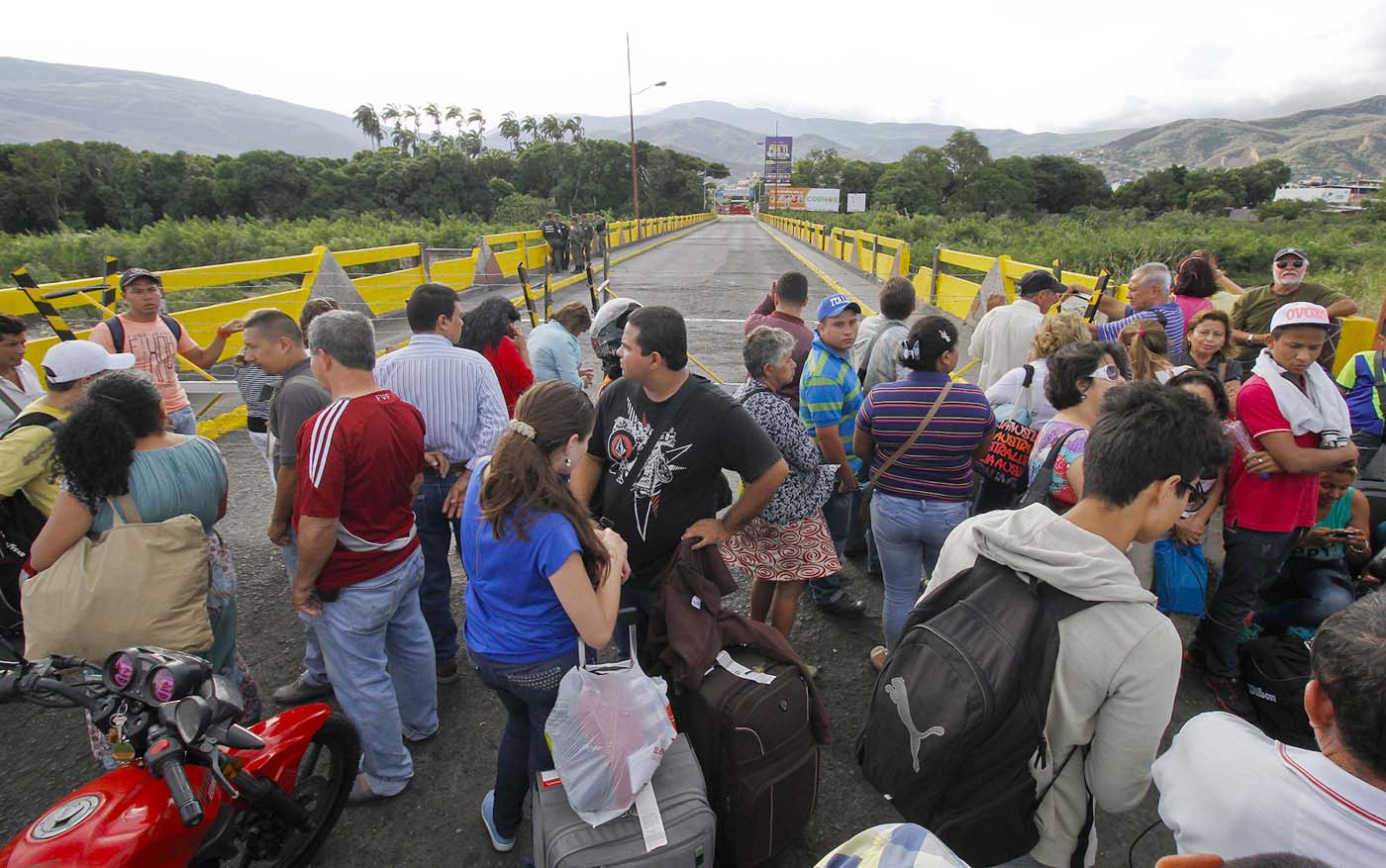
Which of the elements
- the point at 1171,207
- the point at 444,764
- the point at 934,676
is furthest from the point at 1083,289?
the point at 1171,207

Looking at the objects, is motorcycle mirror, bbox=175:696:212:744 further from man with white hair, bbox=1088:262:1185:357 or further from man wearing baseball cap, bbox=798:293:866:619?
man with white hair, bbox=1088:262:1185:357

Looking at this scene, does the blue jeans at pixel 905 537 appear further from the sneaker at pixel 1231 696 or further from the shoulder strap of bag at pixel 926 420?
the sneaker at pixel 1231 696

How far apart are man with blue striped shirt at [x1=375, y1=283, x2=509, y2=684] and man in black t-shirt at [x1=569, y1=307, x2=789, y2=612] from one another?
2.79ft

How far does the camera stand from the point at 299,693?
3203 mm

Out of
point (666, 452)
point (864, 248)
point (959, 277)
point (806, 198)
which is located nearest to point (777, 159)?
point (806, 198)

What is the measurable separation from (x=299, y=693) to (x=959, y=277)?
1083 centimetres

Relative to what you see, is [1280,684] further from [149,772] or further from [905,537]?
[149,772]

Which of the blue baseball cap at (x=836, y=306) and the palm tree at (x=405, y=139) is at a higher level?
the palm tree at (x=405, y=139)

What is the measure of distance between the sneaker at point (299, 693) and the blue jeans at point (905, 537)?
2.72m

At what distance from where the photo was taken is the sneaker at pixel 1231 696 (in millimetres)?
3234

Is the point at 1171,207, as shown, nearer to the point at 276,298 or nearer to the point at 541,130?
the point at 276,298

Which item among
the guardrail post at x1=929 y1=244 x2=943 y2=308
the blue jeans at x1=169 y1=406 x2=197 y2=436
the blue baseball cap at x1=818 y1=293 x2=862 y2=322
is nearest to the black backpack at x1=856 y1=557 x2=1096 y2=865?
the blue baseball cap at x1=818 y1=293 x2=862 y2=322

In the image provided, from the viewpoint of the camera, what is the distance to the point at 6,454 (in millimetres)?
2514

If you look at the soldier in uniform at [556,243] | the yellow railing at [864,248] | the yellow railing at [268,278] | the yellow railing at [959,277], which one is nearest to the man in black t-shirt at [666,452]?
the yellow railing at [959,277]
